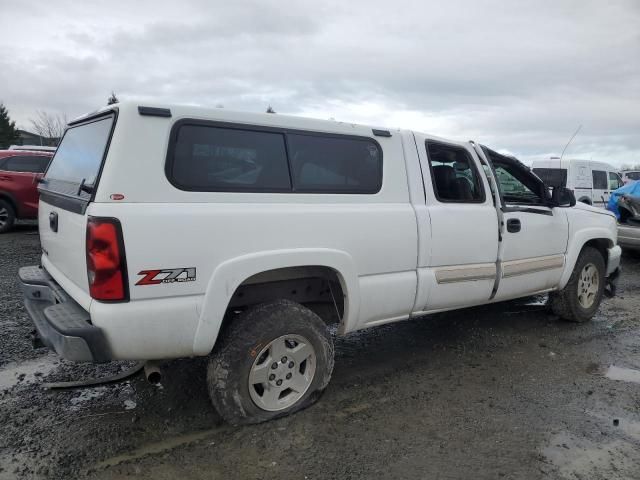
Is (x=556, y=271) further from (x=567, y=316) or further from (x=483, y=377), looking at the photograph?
(x=483, y=377)

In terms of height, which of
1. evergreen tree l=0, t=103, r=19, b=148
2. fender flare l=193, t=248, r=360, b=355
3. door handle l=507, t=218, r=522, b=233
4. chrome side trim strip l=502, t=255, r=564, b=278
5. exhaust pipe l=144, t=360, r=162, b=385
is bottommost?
exhaust pipe l=144, t=360, r=162, b=385

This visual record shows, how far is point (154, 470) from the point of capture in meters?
2.75

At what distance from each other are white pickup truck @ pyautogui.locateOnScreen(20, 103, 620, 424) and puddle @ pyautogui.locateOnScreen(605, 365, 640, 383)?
3.58ft

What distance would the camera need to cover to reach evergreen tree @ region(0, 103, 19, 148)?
50625 millimetres

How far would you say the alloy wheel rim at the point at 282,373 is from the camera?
3.16 m

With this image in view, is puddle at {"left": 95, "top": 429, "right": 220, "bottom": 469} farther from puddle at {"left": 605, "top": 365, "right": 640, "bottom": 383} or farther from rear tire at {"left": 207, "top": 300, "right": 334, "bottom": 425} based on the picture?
puddle at {"left": 605, "top": 365, "right": 640, "bottom": 383}

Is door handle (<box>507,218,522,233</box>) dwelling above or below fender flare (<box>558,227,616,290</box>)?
above

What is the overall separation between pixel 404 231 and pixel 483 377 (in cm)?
144

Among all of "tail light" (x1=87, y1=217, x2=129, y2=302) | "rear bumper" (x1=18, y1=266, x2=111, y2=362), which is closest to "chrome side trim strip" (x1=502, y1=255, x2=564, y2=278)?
"tail light" (x1=87, y1=217, x2=129, y2=302)

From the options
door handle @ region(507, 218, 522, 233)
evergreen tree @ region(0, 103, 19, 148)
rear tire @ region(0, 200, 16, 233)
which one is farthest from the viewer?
evergreen tree @ region(0, 103, 19, 148)

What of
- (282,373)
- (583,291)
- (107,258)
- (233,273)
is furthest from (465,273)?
(107,258)

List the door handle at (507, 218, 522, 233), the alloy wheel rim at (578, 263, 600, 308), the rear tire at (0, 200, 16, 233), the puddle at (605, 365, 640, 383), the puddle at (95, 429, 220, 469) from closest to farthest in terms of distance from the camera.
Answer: the puddle at (95, 429, 220, 469) → the puddle at (605, 365, 640, 383) → the door handle at (507, 218, 522, 233) → the alloy wheel rim at (578, 263, 600, 308) → the rear tire at (0, 200, 16, 233)

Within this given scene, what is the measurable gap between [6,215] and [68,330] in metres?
9.63

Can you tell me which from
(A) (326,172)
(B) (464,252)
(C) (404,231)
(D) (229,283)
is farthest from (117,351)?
(B) (464,252)
